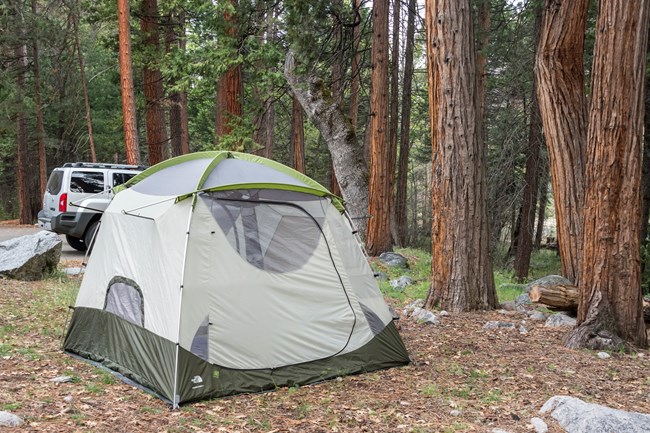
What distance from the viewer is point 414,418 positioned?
14.2ft

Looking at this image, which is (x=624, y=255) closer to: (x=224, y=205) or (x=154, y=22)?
(x=224, y=205)

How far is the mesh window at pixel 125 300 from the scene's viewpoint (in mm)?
5215

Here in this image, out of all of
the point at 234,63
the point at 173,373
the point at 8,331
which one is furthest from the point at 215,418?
the point at 234,63

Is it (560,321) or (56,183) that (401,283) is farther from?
(56,183)

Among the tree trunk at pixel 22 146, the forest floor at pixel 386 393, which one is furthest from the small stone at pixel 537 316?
A: the tree trunk at pixel 22 146

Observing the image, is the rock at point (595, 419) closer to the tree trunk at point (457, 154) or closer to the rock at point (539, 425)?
the rock at point (539, 425)

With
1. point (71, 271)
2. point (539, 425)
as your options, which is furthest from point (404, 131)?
point (539, 425)

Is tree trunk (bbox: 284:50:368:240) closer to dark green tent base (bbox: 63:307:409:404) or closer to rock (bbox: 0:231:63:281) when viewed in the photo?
rock (bbox: 0:231:63:281)

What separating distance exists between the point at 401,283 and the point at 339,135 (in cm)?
425

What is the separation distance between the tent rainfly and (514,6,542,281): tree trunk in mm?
8827

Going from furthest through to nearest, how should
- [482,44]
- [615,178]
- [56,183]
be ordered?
1. [482,44]
2. [56,183]
3. [615,178]

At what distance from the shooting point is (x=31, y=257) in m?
9.32

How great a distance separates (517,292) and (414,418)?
17.7 ft

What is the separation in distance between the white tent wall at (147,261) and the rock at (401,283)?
473 cm
